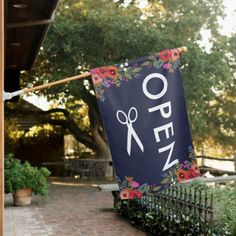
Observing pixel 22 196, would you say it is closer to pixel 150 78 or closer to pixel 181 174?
pixel 181 174

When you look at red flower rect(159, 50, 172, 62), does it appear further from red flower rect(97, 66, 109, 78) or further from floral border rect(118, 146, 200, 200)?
floral border rect(118, 146, 200, 200)

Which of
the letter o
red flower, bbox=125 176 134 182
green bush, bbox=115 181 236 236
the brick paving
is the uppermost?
the letter o

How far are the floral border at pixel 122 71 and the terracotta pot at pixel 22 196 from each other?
25.2 feet

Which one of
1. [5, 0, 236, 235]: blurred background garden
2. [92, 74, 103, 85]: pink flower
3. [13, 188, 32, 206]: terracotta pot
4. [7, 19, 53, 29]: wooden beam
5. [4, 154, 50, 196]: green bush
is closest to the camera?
[92, 74, 103, 85]: pink flower

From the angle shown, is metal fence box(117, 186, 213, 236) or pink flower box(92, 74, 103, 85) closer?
pink flower box(92, 74, 103, 85)

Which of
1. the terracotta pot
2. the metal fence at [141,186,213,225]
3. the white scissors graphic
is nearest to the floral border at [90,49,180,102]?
the white scissors graphic

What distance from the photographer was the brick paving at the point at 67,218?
8.31 metres

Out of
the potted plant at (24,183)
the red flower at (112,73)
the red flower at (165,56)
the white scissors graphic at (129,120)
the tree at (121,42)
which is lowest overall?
the potted plant at (24,183)

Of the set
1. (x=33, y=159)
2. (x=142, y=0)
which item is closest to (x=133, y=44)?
(x=142, y=0)

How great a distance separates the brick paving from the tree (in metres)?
4.77

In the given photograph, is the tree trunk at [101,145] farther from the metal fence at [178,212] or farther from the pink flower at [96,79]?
the pink flower at [96,79]

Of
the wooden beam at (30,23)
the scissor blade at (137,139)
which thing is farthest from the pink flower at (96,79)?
the wooden beam at (30,23)

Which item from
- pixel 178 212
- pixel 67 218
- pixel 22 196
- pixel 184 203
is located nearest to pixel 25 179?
pixel 22 196

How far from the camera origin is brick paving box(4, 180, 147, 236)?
831 cm
